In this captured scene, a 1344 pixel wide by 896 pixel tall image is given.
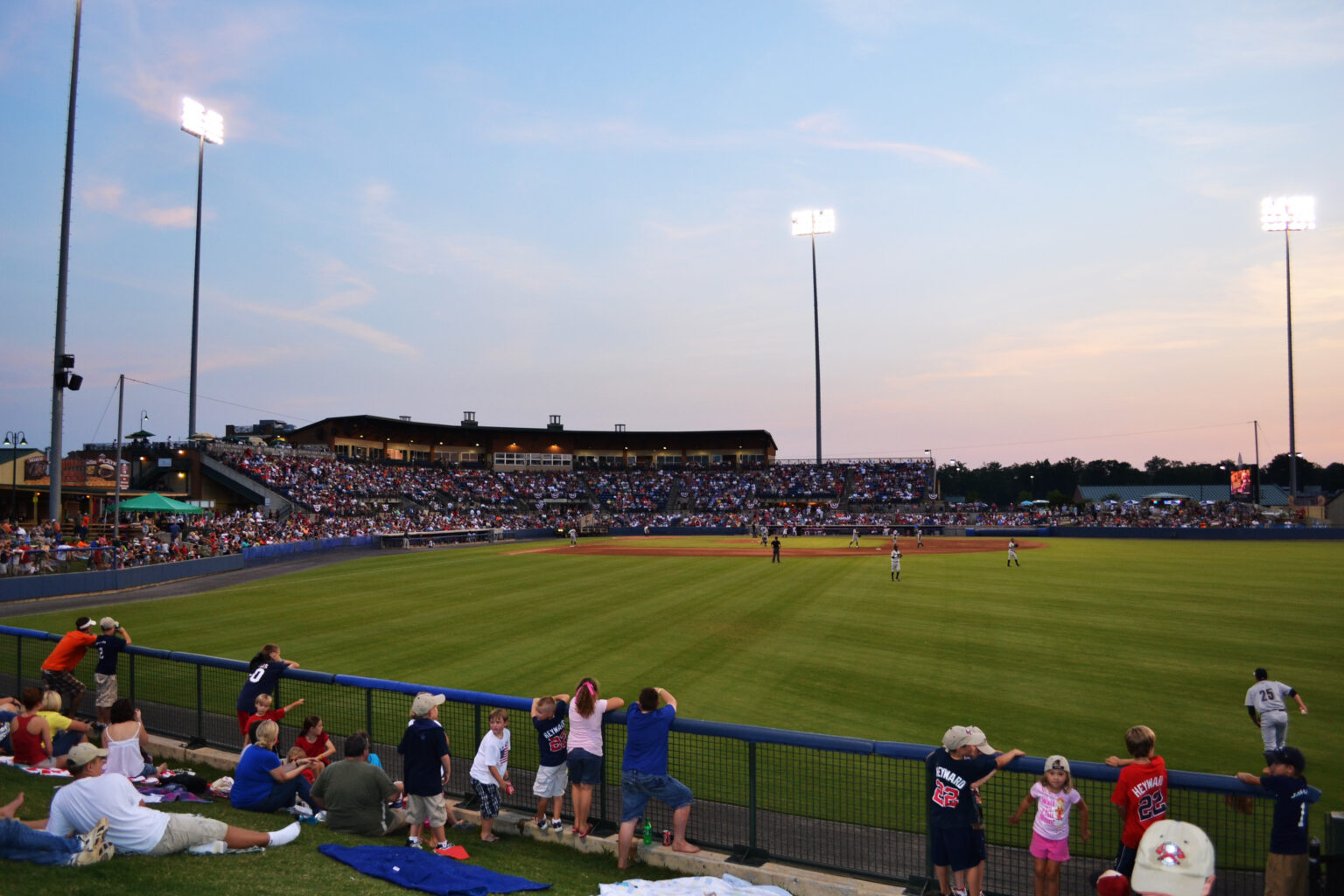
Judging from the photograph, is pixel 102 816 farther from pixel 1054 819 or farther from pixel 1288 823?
pixel 1288 823

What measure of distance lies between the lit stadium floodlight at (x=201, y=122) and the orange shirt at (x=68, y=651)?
49.8m

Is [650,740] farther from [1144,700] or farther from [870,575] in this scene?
[870,575]

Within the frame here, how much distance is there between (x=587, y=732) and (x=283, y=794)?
10.1ft

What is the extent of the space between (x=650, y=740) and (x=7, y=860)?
455cm

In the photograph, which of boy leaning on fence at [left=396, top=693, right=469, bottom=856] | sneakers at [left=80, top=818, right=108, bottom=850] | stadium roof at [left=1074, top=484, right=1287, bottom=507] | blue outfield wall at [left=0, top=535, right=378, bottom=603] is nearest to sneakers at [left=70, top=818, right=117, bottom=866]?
sneakers at [left=80, top=818, right=108, bottom=850]

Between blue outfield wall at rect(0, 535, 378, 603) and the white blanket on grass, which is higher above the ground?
the white blanket on grass

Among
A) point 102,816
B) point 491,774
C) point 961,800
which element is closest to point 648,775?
point 491,774

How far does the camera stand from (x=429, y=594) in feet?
83.8

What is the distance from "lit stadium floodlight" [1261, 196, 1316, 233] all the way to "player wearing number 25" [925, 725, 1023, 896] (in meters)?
71.7

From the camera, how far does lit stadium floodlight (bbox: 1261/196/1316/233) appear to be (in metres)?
59.8

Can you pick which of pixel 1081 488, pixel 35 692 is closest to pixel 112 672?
pixel 35 692

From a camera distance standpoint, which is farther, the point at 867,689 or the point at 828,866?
the point at 867,689

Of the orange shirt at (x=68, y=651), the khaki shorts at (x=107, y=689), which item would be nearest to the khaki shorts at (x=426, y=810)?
the khaki shorts at (x=107, y=689)

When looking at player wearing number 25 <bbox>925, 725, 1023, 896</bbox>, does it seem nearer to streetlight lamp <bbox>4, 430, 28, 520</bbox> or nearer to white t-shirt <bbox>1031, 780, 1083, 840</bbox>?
white t-shirt <bbox>1031, 780, 1083, 840</bbox>
